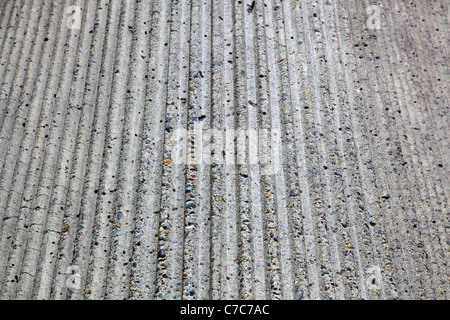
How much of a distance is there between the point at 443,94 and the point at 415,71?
0.43ft

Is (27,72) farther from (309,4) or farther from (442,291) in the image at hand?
(442,291)

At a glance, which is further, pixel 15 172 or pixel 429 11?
pixel 429 11

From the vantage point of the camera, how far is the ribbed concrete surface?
0.91m

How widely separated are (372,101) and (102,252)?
0.98 meters

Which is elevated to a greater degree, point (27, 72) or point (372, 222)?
point (27, 72)

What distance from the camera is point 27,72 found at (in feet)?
3.97

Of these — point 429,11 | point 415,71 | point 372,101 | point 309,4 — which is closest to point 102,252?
point 372,101

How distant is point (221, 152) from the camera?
103cm

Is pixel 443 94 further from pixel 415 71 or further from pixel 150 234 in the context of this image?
pixel 150 234

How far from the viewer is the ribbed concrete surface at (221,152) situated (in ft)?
2.98

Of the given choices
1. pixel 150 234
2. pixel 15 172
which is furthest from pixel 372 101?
pixel 15 172
